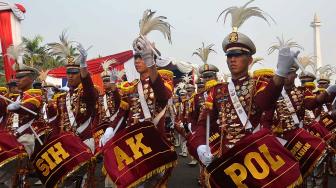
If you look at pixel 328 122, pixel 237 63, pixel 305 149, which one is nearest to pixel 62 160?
pixel 237 63

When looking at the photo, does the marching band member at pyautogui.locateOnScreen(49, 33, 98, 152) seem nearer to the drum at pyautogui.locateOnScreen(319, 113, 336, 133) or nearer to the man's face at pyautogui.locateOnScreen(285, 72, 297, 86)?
the man's face at pyautogui.locateOnScreen(285, 72, 297, 86)

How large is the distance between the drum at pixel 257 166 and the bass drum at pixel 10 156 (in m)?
3.80

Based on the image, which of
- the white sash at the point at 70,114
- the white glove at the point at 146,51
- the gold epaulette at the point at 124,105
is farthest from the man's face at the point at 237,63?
the white sash at the point at 70,114

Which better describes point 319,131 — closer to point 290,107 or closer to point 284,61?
point 290,107

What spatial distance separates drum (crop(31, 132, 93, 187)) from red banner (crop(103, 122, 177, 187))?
79 cm

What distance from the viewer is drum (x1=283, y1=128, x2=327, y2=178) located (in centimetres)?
626

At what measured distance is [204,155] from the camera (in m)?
4.63

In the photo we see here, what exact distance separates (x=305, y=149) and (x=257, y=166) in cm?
234

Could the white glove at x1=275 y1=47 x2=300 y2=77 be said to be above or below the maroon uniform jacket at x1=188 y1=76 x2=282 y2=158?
above

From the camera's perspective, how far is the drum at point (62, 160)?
6148mm

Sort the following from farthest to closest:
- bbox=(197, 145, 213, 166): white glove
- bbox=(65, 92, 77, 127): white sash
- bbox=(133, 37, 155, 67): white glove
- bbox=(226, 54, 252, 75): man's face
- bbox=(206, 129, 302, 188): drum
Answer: bbox=(65, 92, 77, 127): white sash < bbox=(133, 37, 155, 67): white glove < bbox=(226, 54, 252, 75): man's face < bbox=(197, 145, 213, 166): white glove < bbox=(206, 129, 302, 188): drum

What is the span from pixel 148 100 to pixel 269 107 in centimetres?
188

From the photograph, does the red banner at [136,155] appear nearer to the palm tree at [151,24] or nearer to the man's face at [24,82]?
the palm tree at [151,24]

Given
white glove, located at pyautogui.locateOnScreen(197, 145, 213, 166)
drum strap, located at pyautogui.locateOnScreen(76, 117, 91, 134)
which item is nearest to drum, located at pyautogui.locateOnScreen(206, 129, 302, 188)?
white glove, located at pyautogui.locateOnScreen(197, 145, 213, 166)
